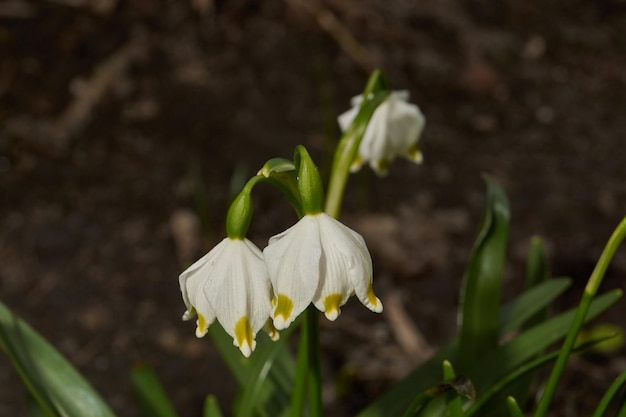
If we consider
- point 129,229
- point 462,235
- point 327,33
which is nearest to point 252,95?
point 327,33

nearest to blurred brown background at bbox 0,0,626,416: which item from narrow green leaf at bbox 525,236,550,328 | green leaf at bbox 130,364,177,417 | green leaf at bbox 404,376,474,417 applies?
narrow green leaf at bbox 525,236,550,328

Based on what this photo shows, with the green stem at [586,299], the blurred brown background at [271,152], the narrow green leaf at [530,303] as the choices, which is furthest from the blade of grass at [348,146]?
the blurred brown background at [271,152]

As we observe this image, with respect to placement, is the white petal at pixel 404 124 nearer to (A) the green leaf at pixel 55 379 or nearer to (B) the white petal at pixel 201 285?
(B) the white petal at pixel 201 285

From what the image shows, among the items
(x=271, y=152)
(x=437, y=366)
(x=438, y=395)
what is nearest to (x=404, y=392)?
(x=437, y=366)

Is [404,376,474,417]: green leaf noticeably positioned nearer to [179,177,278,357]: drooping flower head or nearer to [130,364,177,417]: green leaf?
[179,177,278,357]: drooping flower head

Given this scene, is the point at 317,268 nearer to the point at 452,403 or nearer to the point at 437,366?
the point at 452,403
